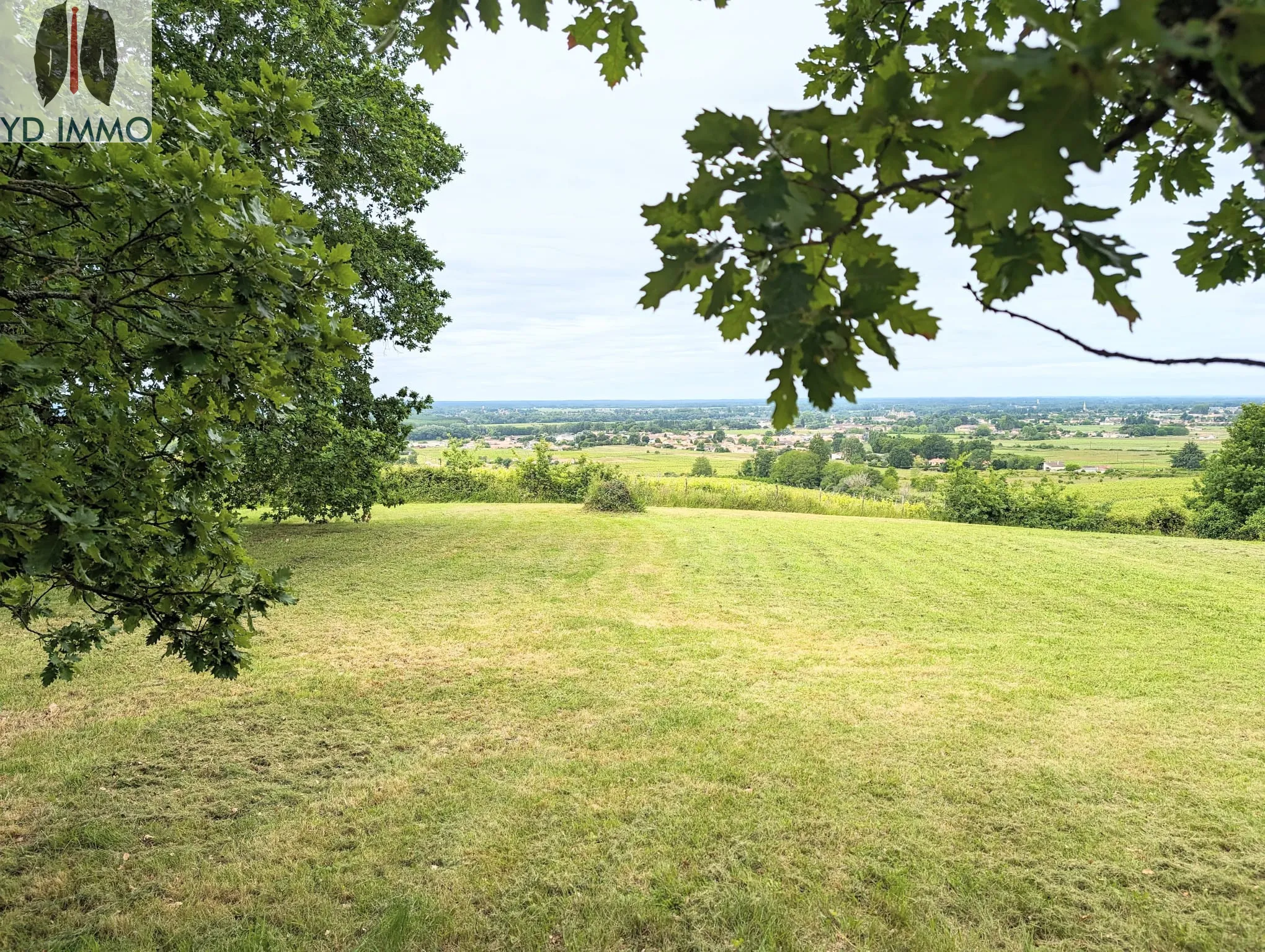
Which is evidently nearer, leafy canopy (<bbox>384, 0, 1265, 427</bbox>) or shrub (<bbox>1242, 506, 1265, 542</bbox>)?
leafy canopy (<bbox>384, 0, 1265, 427</bbox>)

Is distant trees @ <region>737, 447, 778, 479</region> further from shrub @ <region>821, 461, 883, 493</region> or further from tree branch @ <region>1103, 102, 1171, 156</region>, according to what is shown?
tree branch @ <region>1103, 102, 1171, 156</region>

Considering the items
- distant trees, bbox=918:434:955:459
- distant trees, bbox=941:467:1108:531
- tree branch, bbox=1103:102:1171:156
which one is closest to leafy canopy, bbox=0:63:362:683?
tree branch, bbox=1103:102:1171:156

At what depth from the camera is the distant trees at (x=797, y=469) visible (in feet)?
80.5

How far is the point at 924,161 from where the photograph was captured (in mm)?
1122

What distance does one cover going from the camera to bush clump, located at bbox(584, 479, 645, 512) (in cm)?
1733

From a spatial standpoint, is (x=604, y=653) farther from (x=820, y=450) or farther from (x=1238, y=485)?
(x=820, y=450)

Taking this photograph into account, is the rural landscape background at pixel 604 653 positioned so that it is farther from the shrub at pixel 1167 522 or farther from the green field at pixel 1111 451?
the green field at pixel 1111 451

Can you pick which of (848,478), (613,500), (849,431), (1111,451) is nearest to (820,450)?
(848,478)

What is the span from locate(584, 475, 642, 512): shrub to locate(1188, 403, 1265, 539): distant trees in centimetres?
1433

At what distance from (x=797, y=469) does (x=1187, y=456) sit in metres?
14.4

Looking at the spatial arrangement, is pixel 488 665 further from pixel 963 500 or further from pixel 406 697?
pixel 963 500

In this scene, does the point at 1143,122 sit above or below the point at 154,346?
above

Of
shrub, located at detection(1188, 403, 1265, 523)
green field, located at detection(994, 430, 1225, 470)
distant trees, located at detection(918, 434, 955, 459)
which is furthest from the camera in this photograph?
distant trees, located at detection(918, 434, 955, 459)

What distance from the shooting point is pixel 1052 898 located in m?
2.81
